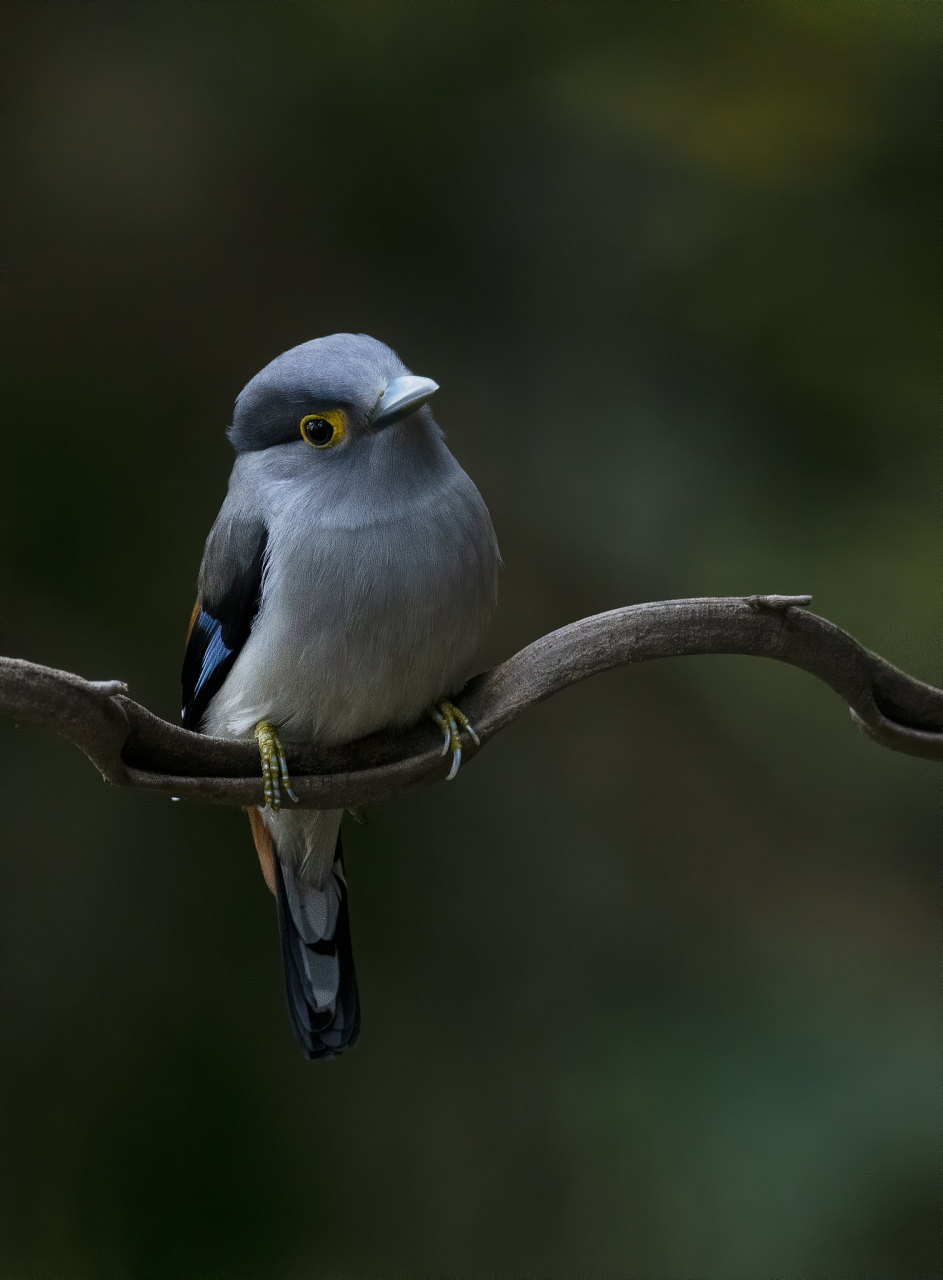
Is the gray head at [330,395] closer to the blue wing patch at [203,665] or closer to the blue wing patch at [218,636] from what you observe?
the blue wing patch at [218,636]

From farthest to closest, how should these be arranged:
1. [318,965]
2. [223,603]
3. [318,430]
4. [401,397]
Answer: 1. [318,965]
2. [223,603]
3. [318,430]
4. [401,397]

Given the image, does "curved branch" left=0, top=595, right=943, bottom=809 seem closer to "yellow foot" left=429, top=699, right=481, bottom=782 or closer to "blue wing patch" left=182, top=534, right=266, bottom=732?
"yellow foot" left=429, top=699, right=481, bottom=782

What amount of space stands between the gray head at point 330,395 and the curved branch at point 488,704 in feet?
1.10

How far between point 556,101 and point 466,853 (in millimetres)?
1842

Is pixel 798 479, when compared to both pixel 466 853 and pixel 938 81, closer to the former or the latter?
pixel 938 81

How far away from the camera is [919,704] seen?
5.26ft

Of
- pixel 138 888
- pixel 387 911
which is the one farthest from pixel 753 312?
pixel 138 888

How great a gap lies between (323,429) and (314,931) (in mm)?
774

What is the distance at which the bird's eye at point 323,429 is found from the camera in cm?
149

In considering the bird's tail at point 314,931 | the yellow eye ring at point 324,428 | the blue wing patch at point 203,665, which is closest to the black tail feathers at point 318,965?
the bird's tail at point 314,931

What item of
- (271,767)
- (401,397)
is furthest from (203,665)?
(401,397)

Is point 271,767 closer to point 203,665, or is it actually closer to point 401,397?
point 203,665

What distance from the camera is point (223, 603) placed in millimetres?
1630

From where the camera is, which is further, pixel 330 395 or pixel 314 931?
pixel 314 931
